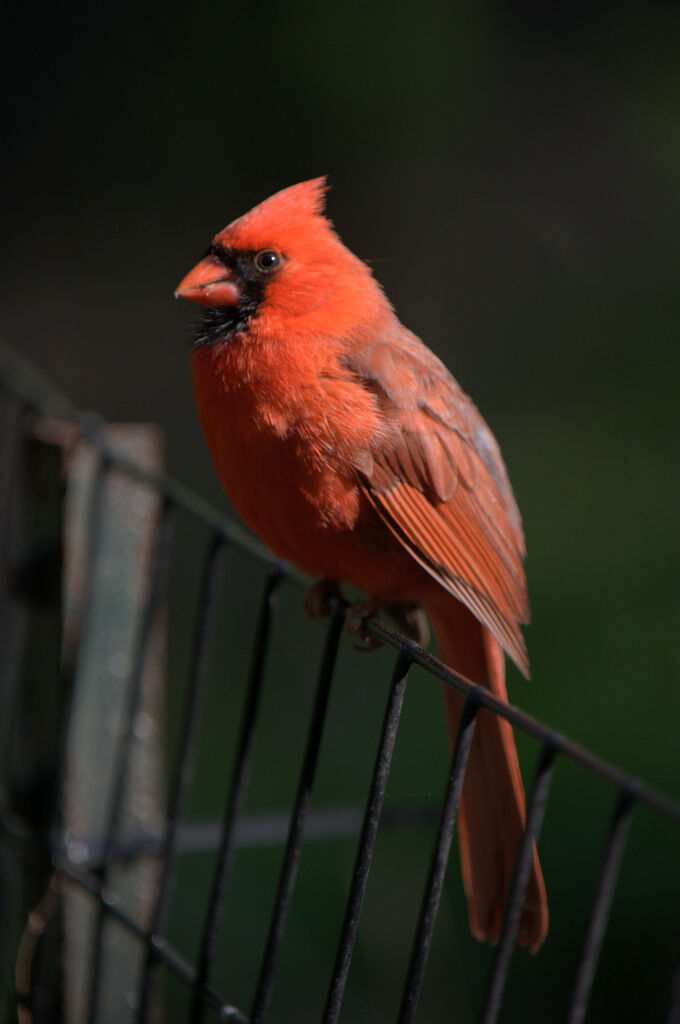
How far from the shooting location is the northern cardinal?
5.38 feet

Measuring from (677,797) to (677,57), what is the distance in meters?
2.80

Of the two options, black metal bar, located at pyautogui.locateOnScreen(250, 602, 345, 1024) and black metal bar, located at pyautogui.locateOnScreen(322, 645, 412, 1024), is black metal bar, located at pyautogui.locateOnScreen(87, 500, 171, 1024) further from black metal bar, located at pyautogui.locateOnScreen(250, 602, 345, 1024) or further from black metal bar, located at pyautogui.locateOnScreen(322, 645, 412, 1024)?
black metal bar, located at pyautogui.locateOnScreen(322, 645, 412, 1024)

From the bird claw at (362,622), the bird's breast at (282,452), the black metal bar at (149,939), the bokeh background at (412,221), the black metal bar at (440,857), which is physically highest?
the bokeh background at (412,221)

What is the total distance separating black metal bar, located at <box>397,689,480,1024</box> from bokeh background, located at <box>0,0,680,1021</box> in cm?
260

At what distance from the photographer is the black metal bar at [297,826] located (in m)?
1.28

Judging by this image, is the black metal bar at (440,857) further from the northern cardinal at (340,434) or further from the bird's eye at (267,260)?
the bird's eye at (267,260)

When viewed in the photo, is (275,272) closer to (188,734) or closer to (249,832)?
(188,734)

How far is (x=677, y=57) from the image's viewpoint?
4.77 metres

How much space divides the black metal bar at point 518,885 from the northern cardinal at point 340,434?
54 centimetres

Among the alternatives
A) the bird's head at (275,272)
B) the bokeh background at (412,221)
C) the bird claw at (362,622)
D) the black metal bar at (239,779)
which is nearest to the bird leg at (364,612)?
the bird claw at (362,622)

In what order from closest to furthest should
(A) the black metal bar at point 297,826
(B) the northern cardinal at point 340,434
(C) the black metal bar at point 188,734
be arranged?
(A) the black metal bar at point 297,826 < (C) the black metal bar at point 188,734 < (B) the northern cardinal at point 340,434

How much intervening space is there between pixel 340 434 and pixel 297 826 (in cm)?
55

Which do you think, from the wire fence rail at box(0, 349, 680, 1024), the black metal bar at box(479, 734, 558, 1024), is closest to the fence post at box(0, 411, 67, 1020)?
the wire fence rail at box(0, 349, 680, 1024)

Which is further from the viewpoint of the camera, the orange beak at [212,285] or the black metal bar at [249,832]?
the black metal bar at [249,832]
